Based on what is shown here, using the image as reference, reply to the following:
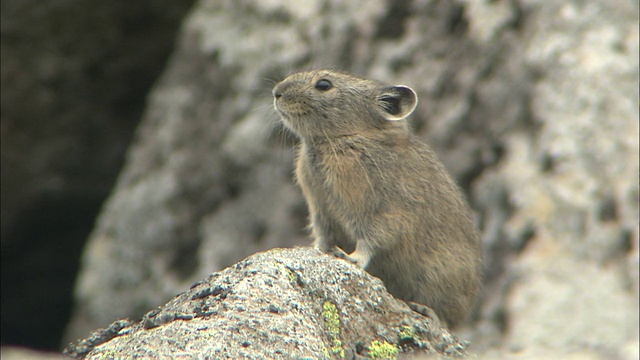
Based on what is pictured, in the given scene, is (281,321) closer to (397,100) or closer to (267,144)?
(397,100)

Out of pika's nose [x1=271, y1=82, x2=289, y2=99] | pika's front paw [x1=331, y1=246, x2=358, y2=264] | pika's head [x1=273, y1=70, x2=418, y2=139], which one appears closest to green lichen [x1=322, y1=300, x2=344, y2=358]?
pika's front paw [x1=331, y1=246, x2=358, y2=264]

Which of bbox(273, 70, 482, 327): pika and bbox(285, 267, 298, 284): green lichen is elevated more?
bbox(285, 267, 298, 284): green lichen

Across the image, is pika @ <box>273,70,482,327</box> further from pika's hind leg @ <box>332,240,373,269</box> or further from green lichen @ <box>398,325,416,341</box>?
green lichen @ <box>398,325,416,341</box>

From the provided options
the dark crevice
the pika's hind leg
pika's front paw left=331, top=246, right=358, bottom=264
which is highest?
the dark crevice

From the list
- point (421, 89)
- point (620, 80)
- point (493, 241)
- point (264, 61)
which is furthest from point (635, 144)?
point (264, 61)

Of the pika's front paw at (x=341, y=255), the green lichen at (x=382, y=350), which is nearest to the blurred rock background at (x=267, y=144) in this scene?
the pika's front paw at (x=341, y=255)

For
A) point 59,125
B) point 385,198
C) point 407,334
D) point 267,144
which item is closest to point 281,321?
point 407,334

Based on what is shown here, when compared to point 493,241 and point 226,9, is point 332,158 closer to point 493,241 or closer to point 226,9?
point 493,241
